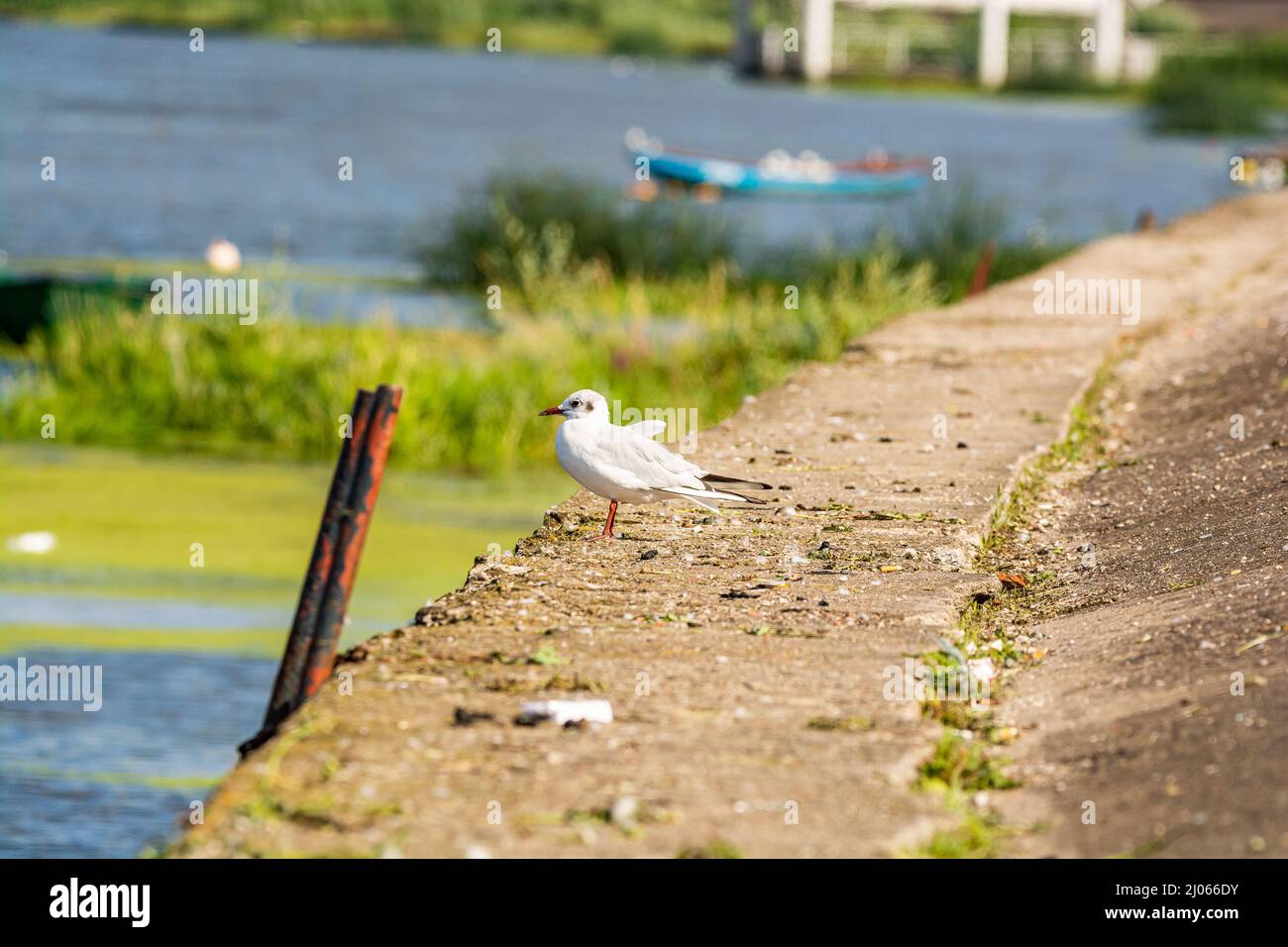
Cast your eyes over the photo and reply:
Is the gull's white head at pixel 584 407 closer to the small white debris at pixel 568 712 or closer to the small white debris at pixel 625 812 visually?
the small white debris at pixel 568 712

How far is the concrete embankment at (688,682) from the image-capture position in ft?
11.8

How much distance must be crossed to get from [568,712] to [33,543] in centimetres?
844

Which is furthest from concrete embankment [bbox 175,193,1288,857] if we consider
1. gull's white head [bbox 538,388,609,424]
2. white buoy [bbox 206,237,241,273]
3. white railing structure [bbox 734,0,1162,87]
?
white railing structure [bbox 734,0,1162,87]

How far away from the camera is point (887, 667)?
177 inches

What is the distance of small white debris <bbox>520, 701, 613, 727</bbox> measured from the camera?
4086 mm

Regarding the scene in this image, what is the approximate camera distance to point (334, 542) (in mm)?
4633

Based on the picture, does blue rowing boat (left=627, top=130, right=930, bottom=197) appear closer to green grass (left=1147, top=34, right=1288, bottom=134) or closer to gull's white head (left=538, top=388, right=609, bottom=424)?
green grass (left=1147, top=34, right=1288, bottom=134)

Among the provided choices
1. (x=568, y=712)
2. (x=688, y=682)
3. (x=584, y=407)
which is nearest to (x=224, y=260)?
(x=584, y=407)

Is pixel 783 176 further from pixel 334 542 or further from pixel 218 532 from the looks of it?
pixel 334 542

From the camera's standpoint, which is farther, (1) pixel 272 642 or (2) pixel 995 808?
(1) pixel 272 642

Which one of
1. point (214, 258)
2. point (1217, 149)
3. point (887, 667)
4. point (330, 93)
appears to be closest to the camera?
point (887, 667)
